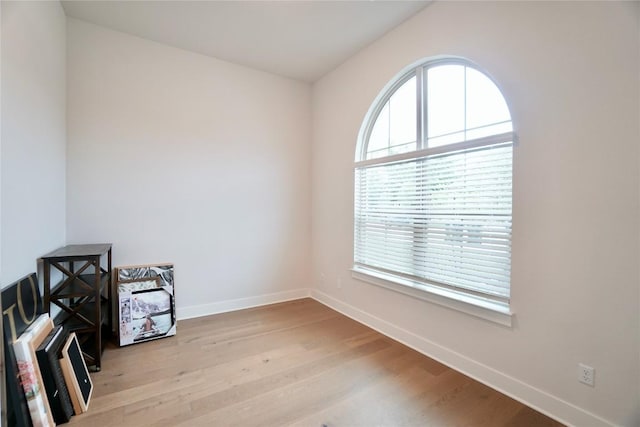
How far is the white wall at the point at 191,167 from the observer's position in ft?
8.71

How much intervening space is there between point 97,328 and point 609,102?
357 cm

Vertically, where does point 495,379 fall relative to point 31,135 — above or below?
below

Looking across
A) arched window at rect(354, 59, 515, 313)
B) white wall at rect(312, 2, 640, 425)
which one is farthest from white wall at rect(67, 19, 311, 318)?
white wall at rect(312, 2, 640, 425)

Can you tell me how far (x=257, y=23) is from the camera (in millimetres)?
2594

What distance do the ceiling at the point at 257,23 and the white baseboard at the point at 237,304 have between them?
2.87 metres

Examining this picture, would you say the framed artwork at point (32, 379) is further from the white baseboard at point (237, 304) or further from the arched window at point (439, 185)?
the arched window at point (439, 185)

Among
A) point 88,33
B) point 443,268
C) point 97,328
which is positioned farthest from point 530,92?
point 88,33

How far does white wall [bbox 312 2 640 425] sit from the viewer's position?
144 cm

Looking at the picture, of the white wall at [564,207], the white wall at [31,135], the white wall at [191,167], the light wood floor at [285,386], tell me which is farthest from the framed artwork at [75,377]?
the white wall at [564,207]

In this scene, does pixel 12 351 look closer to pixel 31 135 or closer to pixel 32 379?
pixel 32 379

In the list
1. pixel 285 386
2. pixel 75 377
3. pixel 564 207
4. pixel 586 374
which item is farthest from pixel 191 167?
pixel 586 374

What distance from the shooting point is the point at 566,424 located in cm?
161

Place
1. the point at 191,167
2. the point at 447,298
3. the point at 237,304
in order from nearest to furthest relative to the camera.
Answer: the point at 447,298 < the point at 191,167 < the point at 237,304

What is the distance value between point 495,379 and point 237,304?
2.67 m
